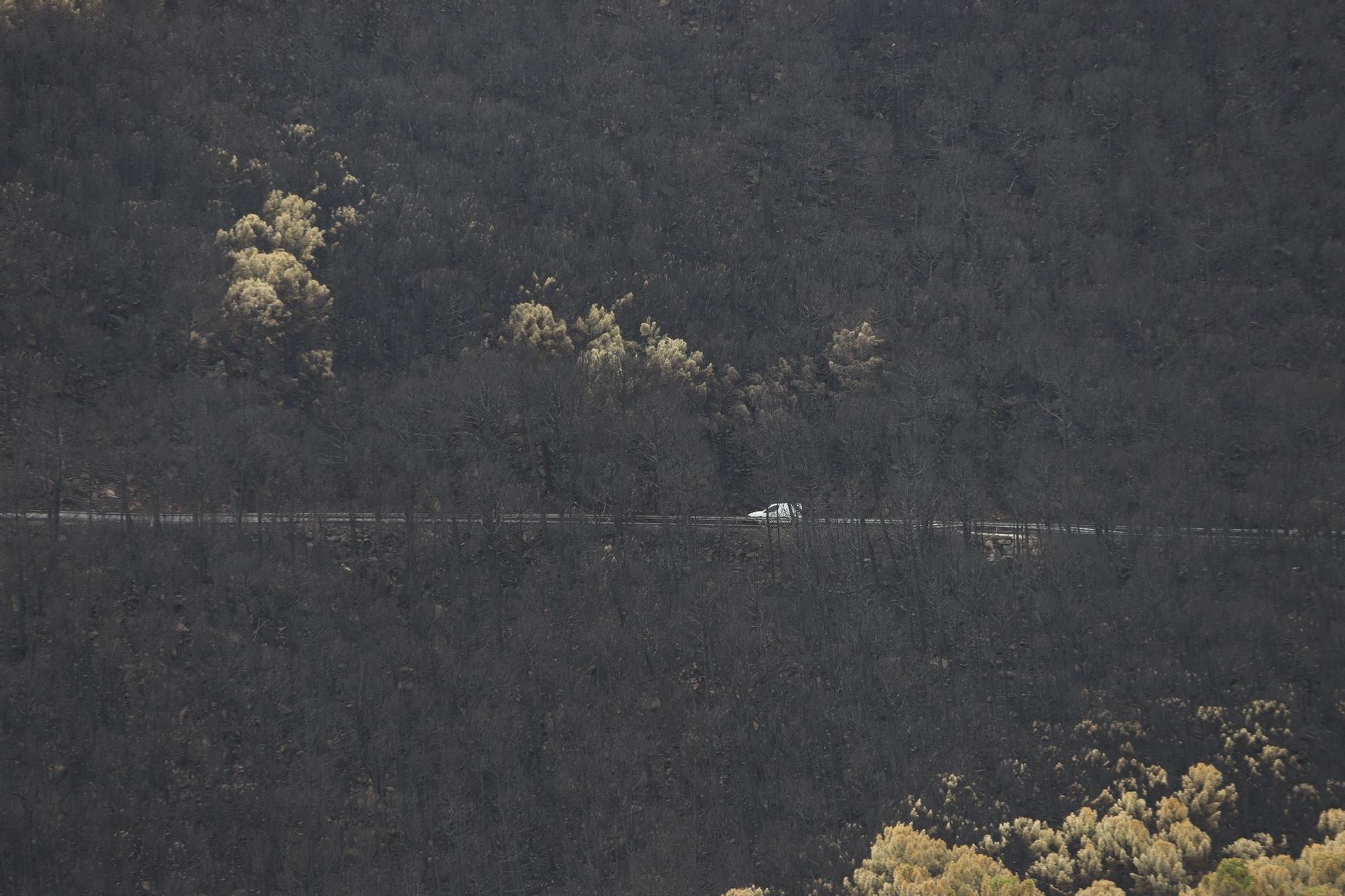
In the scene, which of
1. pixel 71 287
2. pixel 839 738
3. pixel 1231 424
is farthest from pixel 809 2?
pixel 839 738

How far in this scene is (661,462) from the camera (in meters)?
44.8

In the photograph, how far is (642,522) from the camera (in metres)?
45.2

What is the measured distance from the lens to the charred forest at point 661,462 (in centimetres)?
3484

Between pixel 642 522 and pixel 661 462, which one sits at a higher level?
pixel 661 462

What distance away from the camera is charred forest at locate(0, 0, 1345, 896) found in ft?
114

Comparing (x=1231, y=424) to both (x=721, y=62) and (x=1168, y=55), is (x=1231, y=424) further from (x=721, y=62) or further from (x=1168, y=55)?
(x=721, y=62)

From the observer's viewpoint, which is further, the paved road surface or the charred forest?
the paved road surface

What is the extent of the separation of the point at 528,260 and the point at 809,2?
31.6 m

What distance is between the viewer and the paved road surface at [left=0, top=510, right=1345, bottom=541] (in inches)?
1608

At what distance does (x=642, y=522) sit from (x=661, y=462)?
2.21 meters

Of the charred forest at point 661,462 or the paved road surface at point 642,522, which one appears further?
the paved road surface at point 642,522

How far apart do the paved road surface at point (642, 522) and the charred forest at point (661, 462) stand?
223 millimetres

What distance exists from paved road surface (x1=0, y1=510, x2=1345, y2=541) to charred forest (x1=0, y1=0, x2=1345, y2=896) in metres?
0.22

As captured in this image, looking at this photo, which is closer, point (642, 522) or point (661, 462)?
point (661, 462)
